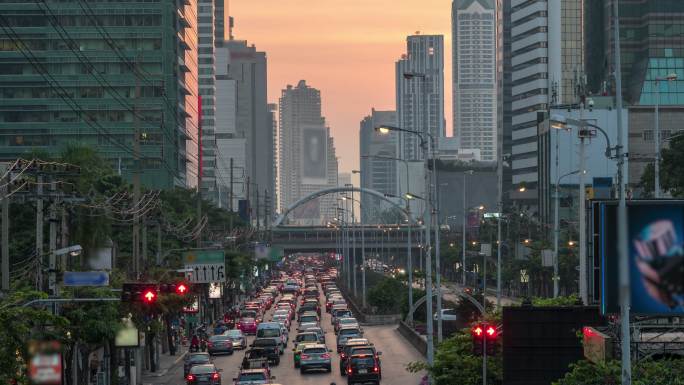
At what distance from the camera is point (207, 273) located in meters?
79.5

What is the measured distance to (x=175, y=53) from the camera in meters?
182

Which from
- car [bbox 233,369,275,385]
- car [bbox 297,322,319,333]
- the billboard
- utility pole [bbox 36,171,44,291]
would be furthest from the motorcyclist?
the billboard

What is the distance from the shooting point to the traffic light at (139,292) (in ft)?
140

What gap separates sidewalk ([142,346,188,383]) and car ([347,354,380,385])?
1344cm

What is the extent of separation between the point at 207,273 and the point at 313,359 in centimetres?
1669

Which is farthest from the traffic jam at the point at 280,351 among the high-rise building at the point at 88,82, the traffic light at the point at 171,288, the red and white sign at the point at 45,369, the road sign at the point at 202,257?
the high-rise building at the point at 88,82

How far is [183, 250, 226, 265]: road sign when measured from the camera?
79.7 meters

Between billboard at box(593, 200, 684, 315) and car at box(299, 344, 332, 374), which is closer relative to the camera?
billboard at box(593, 200, 684, 315)

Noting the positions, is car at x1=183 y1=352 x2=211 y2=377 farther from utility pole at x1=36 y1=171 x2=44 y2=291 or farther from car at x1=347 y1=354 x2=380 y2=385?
utility pole at x1=36 y1=171 x2=44 y2=291

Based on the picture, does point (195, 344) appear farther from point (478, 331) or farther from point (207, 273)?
point (478, 331)

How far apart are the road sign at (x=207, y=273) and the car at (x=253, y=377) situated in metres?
28.5

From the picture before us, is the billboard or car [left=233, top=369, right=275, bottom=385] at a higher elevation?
the billboard

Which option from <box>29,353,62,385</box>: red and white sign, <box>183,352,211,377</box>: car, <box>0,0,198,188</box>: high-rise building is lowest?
<box>183,352,211,377</box>: car

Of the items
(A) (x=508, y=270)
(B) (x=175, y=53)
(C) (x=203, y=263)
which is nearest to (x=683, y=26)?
(A) (x=508, y=270)
